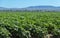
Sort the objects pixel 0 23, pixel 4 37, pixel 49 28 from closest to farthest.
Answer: pixel 4 37 → pixel 0 23 → pixel 49 28

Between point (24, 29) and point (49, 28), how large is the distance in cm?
394

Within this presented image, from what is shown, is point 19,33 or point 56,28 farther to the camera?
point 56,28

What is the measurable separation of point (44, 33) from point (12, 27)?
218cm

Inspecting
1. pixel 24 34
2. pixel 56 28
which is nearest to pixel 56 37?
pixel 56 28

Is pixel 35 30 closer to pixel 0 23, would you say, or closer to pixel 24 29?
pixel 24 29

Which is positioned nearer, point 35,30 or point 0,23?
point 0,23

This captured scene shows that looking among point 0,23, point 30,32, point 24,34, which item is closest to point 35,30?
point 30,32

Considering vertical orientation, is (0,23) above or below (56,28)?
above

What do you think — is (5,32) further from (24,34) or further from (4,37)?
(24,34)

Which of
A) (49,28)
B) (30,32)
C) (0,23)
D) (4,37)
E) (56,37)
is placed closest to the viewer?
(4,37)

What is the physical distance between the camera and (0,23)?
11.6 meters

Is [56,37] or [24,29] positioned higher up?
[24,29]

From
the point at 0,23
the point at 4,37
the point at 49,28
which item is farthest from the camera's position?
the point at 49,28

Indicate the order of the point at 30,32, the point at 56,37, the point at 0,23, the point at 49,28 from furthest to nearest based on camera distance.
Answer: the point at 49,28, the point at 56,37, the point at 30,32, the point at 0,23
